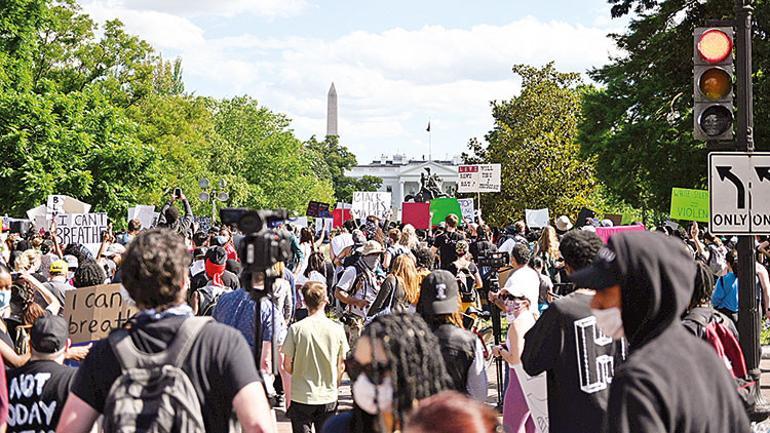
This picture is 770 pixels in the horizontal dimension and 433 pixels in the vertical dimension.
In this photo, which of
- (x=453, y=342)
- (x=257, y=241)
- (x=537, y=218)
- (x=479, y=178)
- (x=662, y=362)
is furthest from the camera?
(x=479, y=178)

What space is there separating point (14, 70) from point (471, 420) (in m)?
35.6

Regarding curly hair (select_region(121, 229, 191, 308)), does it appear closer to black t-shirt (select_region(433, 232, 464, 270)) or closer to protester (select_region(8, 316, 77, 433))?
protester (select_region(8, 316, 77, 433))

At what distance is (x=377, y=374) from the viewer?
3123 millimetres

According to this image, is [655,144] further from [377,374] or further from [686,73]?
[377,374]

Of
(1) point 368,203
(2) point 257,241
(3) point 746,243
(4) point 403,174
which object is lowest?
(3) point 746,243

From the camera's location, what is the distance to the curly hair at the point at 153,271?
350 cm

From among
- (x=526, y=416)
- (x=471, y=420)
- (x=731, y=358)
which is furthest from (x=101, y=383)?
(x=731, y=358)

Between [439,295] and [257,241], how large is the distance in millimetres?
1565

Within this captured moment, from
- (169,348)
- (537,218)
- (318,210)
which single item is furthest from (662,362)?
(318,210)

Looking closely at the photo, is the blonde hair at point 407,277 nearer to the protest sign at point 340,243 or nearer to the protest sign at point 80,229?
the protest sign at point 340,243

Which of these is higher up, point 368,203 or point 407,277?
point 368,203

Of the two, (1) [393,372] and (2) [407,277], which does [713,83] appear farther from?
(1) [393,372]

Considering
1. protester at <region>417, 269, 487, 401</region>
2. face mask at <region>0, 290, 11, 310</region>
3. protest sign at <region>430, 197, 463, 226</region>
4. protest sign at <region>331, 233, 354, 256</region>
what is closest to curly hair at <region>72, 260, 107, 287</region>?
face mask at <region>0, 290, 11, 310</region>

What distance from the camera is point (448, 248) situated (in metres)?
16.3
